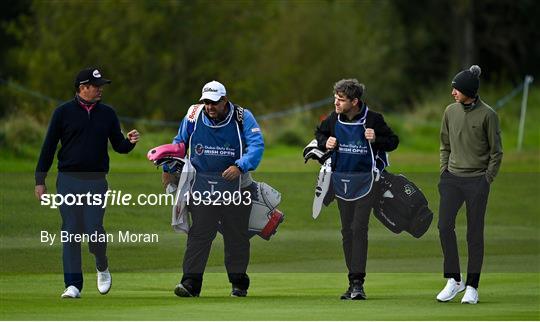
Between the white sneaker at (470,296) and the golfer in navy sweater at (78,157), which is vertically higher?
the golfer in navy sweater at (78,157)

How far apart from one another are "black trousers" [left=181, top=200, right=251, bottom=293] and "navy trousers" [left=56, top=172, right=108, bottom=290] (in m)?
0.81

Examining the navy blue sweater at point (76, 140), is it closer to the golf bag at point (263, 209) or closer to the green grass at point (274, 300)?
the golf bag at point (263, 209)

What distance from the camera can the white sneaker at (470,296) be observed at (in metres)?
13.1

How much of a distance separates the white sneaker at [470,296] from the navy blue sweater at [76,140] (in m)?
3.21

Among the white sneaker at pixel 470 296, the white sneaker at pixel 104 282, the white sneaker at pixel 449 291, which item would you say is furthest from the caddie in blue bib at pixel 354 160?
the white sneaker at pixel 104 282

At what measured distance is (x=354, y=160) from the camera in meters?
13.4

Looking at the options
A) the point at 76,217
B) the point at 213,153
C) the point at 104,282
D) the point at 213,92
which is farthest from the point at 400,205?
the point at 76,217

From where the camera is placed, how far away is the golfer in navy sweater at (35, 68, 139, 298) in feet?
43.1

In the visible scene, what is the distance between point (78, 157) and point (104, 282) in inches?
46.1

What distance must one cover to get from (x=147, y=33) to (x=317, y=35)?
7624 millimetres

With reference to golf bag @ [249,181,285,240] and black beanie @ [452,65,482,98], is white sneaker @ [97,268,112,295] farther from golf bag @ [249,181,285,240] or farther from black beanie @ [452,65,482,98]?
black beanie @ [452,65,482,98]

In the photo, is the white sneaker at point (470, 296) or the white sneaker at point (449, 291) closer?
the white sneaker at point (470, 296)

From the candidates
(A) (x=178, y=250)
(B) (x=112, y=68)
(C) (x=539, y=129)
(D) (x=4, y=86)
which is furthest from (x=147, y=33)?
(A) (x=178, y=250)
